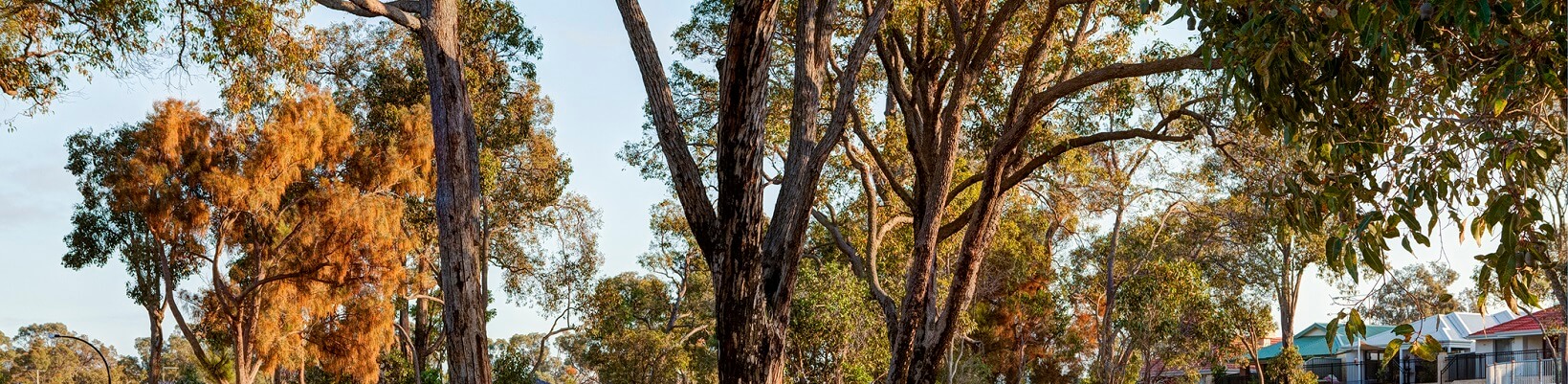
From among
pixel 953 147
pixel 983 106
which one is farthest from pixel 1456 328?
pixel 953 147

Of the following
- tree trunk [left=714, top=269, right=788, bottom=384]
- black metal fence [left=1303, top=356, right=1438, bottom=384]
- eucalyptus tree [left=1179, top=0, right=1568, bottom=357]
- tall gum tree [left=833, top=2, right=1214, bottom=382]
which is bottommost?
black metal fence [left=1303, top=356, right=1438, bottom=384]

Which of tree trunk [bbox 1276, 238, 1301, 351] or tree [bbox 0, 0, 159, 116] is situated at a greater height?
tree [bbox 0, 0, 159, 116]

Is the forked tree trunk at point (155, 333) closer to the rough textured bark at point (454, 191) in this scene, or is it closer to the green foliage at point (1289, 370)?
the rough textured bark at point (454, 191)

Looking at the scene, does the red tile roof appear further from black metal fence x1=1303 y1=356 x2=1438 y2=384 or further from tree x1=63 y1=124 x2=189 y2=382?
tree x1=63 y1=124 x2=189 y2=382

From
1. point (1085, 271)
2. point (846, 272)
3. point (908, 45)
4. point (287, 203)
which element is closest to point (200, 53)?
point (908, 45)

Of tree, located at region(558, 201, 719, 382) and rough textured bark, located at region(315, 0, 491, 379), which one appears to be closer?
rough textured bark, located at region(315, 0, 491, 379)

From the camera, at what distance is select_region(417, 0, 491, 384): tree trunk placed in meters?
8.30

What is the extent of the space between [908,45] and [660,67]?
21.4ft

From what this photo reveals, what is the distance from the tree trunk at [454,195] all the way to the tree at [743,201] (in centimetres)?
214

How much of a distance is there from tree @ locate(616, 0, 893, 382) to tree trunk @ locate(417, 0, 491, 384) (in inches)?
84.4

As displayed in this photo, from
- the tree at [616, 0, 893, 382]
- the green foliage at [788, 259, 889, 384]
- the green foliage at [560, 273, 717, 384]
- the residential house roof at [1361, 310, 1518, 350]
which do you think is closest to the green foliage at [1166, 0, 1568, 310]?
the tree at [616, 0, 893, 382]

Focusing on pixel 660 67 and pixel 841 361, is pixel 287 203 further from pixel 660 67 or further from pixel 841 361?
pixel 660 67

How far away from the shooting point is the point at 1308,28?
11.3 ft

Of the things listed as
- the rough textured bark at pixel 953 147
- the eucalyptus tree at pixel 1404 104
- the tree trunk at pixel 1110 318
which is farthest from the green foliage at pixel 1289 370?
the eucalyptus tree at pixel 1404 104
